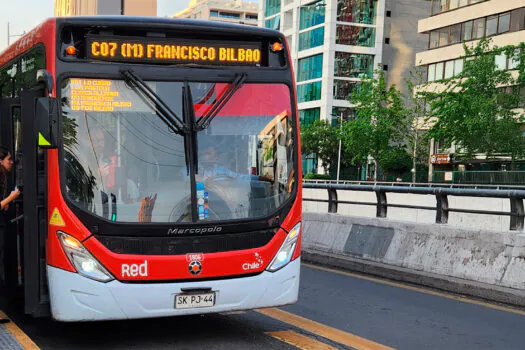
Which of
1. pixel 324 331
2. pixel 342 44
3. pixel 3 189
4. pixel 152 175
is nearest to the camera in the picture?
pixel 152 175

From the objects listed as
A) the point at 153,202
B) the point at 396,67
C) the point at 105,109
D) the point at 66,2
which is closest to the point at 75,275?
the point at 153,202

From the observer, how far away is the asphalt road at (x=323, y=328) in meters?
6.75

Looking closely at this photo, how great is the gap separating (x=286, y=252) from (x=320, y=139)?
240 ft

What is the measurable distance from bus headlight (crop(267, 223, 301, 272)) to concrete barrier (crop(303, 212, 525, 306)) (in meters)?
3.37

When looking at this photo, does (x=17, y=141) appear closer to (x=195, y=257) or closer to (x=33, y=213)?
(x=33, y=213)

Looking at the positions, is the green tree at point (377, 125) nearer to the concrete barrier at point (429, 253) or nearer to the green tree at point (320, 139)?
the green tree at point (320, 139)

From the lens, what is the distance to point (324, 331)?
716 cm

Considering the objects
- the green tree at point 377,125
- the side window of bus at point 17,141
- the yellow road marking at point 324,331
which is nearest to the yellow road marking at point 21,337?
the side window of bus at point 17,141

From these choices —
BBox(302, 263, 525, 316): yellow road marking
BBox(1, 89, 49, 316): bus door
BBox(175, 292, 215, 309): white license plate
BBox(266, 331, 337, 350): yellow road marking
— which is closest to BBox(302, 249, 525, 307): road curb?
BBox(302, 263, 525, 316): yellow road marking

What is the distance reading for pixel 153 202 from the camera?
6430mm

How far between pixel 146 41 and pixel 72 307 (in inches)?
93.2

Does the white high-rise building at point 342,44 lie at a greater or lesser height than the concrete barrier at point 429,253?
greater

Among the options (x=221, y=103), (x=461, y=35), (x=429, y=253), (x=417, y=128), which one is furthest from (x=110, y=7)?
(x=221, y=103)

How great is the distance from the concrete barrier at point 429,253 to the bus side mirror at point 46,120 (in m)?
5.69
